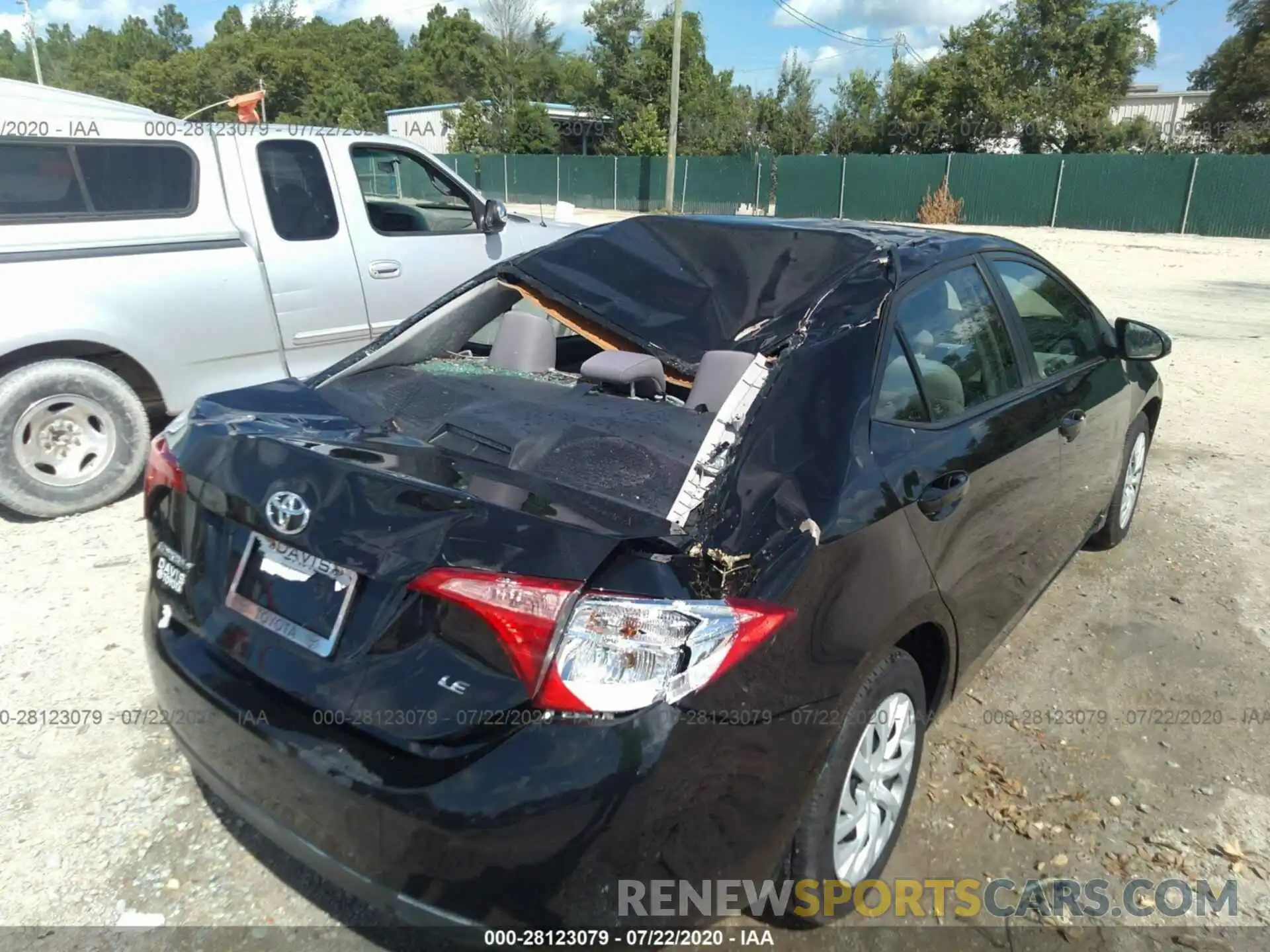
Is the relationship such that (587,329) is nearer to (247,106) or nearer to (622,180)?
(247,106)

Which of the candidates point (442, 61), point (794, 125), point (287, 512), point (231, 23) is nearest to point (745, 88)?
point (794, 125)

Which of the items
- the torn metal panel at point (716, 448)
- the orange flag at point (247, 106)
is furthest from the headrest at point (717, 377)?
the orange flag at point (247, 106)

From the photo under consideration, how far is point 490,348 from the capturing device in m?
3.58

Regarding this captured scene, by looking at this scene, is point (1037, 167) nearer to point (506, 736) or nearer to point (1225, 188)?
point (1225, 188)

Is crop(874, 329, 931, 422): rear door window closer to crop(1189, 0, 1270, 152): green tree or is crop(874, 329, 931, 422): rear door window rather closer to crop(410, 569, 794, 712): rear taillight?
crop(410, 569, 794, 712): rear taillight

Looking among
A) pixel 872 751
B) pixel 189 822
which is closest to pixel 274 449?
pixel 189 822

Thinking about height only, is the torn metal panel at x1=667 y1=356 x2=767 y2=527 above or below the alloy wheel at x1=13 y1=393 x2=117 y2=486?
above

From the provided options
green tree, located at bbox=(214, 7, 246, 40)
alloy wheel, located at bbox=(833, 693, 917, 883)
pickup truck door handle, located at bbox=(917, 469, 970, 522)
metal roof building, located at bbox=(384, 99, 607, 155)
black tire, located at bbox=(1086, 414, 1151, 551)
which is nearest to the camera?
alloy wheel, located at bbox=(833, 693, 917, 883)

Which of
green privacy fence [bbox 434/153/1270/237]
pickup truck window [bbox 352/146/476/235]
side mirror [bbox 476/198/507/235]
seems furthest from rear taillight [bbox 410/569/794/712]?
green privacy fence [bbox 434/153/1270/237]

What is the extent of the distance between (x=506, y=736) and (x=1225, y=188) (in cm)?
3017

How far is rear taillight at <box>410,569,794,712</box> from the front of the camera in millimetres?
1774

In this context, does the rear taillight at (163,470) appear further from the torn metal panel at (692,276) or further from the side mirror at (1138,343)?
the side mirror at (1138,343)

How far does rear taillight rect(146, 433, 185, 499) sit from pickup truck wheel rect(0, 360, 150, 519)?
266cm

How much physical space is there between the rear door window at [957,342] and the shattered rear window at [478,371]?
1.12 meters
